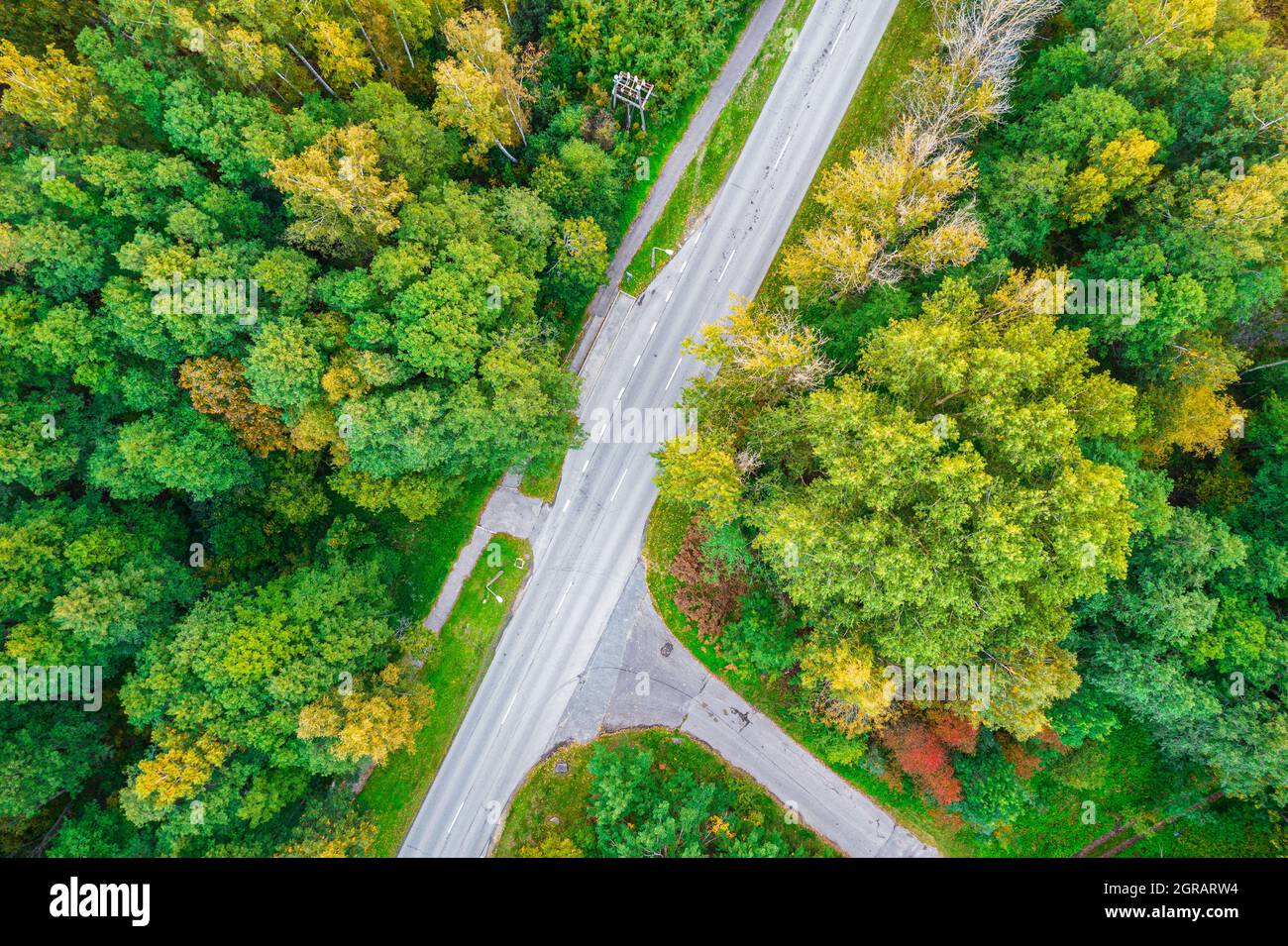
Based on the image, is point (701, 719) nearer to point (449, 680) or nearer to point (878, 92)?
point (449, 680)

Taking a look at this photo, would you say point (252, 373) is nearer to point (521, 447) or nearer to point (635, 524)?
point (521, 447)

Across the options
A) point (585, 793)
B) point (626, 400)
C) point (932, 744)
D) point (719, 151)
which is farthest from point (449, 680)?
point (719, 151)

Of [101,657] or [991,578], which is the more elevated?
[991,578]

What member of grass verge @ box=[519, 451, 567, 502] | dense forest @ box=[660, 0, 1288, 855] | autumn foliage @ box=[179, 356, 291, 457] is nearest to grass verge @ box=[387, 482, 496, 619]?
grass verge @ box=[519, 451, 567, 502]

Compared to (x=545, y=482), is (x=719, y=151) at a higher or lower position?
higher

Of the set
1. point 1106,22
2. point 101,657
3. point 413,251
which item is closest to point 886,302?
point 1106,22

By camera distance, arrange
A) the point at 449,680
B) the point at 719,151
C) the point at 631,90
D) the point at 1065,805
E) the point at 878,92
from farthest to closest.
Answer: the point at 719,151
the point at 878,92
the point at 449,680
the point at 1065,805
the point at 631,90
